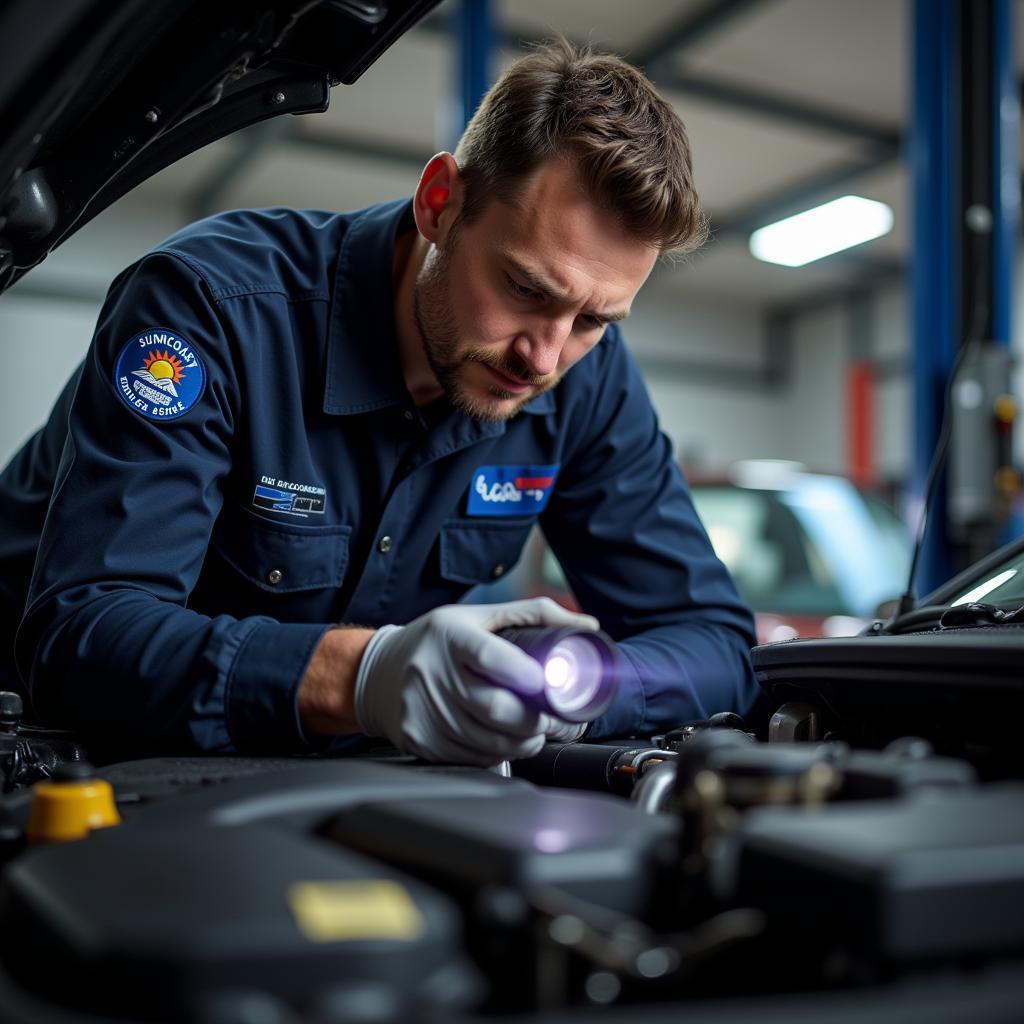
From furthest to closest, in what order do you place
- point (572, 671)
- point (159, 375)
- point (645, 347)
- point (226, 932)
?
point (645, 347)
point (159, 375)
point (572, 671)
point (226, 932)

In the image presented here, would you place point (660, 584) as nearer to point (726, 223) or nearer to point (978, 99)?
point (978, 99)

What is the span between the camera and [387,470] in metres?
1.46

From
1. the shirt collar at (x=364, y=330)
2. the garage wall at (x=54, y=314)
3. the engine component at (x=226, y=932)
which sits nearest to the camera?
the engine component at (x=226, y=932)

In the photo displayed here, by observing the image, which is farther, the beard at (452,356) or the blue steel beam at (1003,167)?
the blue steel beam at (1003,167)

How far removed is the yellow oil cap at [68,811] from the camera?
63cm

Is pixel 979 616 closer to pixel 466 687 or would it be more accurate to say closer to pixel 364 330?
pixel 466 687

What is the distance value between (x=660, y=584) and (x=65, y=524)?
816 millimetres

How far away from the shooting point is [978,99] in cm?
338

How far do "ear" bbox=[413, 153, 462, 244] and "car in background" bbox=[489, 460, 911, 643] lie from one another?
226 centimetres

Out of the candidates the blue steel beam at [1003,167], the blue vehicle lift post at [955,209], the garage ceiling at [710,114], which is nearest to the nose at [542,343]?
the blue vehicle lift post at [955,209]

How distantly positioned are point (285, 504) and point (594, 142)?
568 mm

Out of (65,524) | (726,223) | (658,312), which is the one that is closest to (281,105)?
(65,524)

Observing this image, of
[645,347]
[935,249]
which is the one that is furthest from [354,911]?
[645,347]

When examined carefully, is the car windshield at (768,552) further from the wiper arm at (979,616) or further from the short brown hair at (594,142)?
the wiper arm at (979,616)
